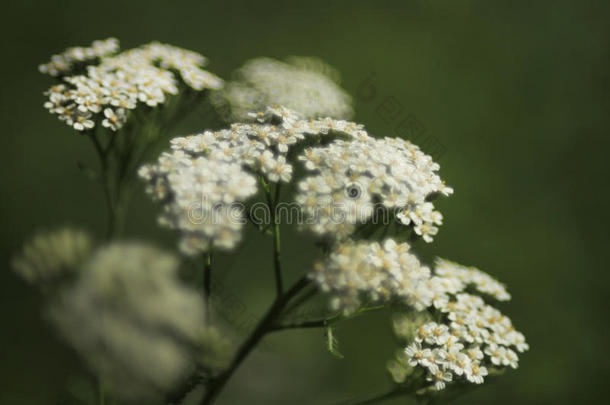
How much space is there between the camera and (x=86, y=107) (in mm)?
1799

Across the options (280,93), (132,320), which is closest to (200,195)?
(132,320)

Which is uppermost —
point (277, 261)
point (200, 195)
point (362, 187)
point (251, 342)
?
point (362, 187)

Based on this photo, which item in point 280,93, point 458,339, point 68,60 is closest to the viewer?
point 458,339

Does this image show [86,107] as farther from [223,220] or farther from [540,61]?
[540,61]

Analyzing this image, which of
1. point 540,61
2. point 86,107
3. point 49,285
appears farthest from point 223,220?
point 540,61

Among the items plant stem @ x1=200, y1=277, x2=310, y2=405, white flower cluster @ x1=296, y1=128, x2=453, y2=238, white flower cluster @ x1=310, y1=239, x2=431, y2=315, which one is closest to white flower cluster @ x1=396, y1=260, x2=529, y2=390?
white flower cluster @ x1=310, y1=239, x2=431, y2=315

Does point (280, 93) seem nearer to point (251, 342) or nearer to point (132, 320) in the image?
point (251, 342)

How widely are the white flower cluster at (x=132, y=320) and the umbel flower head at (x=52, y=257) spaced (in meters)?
0.09

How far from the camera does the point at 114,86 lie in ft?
6.21

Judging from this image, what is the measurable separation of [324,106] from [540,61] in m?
4.00

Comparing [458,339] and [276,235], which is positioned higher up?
[276,235]

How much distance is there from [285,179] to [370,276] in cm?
47

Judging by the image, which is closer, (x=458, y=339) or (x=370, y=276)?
(x=370, y=276)

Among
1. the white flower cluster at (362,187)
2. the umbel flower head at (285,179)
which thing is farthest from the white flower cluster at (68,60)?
the white flower cluster at (362,187)
